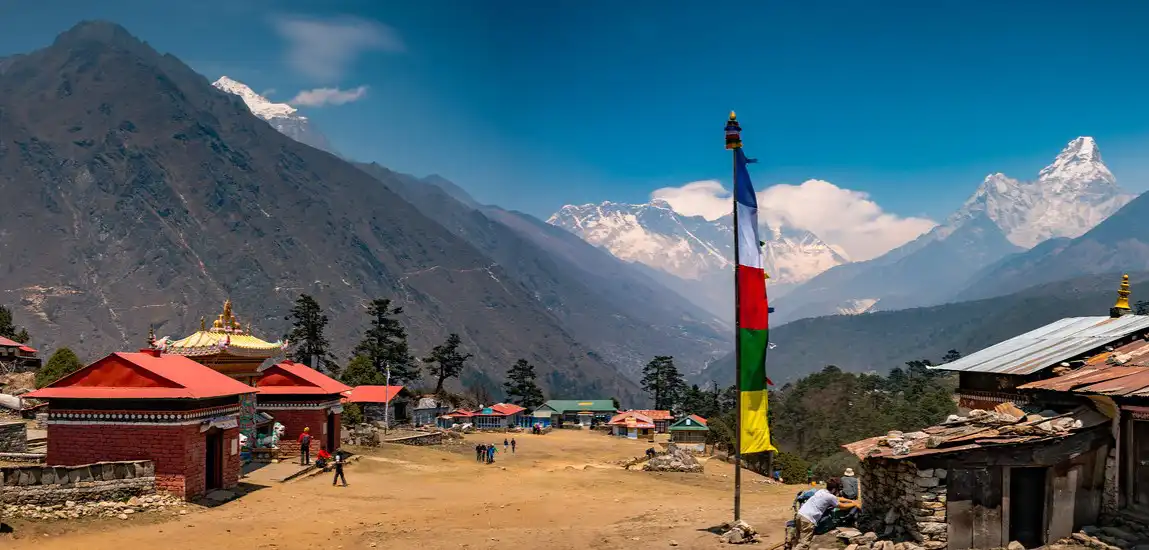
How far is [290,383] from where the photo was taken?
40.8 m

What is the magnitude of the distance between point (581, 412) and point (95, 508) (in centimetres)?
10534

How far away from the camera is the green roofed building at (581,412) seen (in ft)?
404

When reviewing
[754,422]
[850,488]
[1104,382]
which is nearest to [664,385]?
[754,422]

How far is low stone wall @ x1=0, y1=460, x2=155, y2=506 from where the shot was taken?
70.1ft

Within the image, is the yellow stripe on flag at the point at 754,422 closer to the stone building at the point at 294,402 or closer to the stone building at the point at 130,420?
the stone building at the point at 130,420

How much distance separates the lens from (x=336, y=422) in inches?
1693

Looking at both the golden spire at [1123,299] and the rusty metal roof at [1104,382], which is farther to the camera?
the golden spire at [1123,299]

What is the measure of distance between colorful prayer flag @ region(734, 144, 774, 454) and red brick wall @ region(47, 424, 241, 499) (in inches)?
696

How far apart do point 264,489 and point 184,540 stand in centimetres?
917

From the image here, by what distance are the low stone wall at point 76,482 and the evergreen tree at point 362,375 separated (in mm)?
66164

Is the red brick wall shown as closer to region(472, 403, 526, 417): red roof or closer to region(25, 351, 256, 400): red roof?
region(25, 351, 256, 400): red roof

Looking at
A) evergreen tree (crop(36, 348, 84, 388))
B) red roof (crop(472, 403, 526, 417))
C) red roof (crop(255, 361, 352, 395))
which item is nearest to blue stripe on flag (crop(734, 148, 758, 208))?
red roof (crop(255, 361, 352, 395))

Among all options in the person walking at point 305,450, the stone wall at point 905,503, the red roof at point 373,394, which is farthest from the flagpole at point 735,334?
the red roof at point 373,394

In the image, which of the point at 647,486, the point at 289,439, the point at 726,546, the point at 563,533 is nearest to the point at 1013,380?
the point at 726,546
